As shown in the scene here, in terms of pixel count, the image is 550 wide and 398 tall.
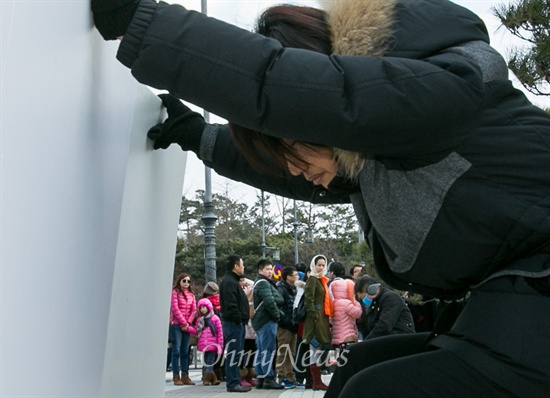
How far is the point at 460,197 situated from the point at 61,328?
0.83m

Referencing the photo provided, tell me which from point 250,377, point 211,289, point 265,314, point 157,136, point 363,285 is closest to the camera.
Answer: point 157,136

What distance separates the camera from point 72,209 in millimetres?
1502

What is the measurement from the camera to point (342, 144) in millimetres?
1485

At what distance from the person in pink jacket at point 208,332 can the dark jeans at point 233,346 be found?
0.61 m

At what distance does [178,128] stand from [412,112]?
0.92 meters

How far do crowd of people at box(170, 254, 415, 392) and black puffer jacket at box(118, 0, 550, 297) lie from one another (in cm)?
739

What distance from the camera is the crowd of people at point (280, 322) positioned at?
33.3 ft

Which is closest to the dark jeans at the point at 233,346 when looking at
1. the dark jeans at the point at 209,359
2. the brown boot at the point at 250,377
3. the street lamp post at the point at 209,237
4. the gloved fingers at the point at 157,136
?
the dark jeans at the point at 209,359

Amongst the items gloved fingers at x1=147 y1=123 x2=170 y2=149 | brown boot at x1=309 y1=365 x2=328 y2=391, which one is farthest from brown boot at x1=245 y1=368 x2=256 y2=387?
gloved fingers at x1=147 y1=123 x2=170 y2=149

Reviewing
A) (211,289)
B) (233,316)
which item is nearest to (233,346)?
(233,316)

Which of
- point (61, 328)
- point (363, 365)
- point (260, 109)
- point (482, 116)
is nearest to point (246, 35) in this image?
point (260, 109)

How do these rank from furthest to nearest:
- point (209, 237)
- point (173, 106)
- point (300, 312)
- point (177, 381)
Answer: point (209, 237) → point (177, 381) → point (300, 312) → point (173, 106)

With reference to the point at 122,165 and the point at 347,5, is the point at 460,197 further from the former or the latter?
the point at 122,165

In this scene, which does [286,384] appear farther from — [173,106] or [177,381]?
[173,106]
